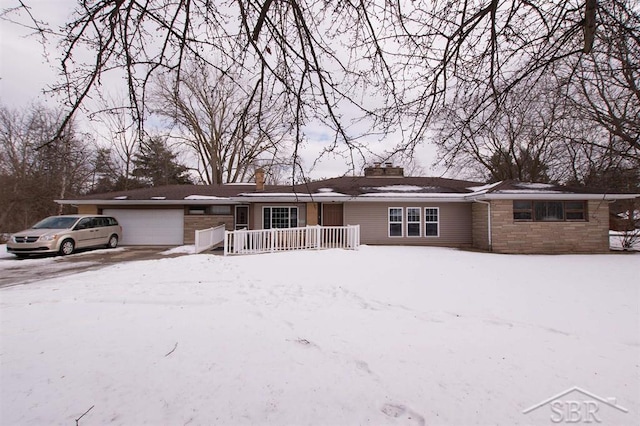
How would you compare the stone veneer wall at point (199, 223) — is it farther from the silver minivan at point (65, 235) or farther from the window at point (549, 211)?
the window at point (549, 211)

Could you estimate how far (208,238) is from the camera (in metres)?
12.3

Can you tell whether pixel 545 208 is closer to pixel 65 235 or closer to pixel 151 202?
pixel 151 202

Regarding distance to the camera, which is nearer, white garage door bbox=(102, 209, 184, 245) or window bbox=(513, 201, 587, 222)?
window bbox=(513, 201, 587, 222)

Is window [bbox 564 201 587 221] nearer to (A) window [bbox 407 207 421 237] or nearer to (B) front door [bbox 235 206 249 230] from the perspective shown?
(A) window [bbox 407 207 421 237]

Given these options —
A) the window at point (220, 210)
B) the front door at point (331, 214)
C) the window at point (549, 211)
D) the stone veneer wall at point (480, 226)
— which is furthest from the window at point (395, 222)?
the window at point (220, 210)

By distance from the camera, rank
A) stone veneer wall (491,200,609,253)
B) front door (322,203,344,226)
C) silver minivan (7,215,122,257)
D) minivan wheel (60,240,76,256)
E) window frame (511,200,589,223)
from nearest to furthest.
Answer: silver minivan (7,215,122,257) < minivan wheel (60,240,76,256) < stone veneer wall (491,200,609,253) < window frame (511,200,589,223) < front door (322,203,344,226)

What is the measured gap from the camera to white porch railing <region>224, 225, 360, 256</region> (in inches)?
415

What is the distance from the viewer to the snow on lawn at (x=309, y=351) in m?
2.14

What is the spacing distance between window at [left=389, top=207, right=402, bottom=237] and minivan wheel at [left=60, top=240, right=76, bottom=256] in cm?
1341

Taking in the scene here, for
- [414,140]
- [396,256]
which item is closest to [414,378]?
[414,140]

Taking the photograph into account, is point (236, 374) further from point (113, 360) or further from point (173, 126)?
point (173, 126)

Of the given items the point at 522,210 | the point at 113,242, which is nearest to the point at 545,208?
the point at 522,210

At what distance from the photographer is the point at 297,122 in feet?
9.63

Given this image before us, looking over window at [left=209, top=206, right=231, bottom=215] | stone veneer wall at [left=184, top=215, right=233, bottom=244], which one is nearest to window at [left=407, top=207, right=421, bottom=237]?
stone veneer wall at [left=184, top=215, right=233, bottom=244]
